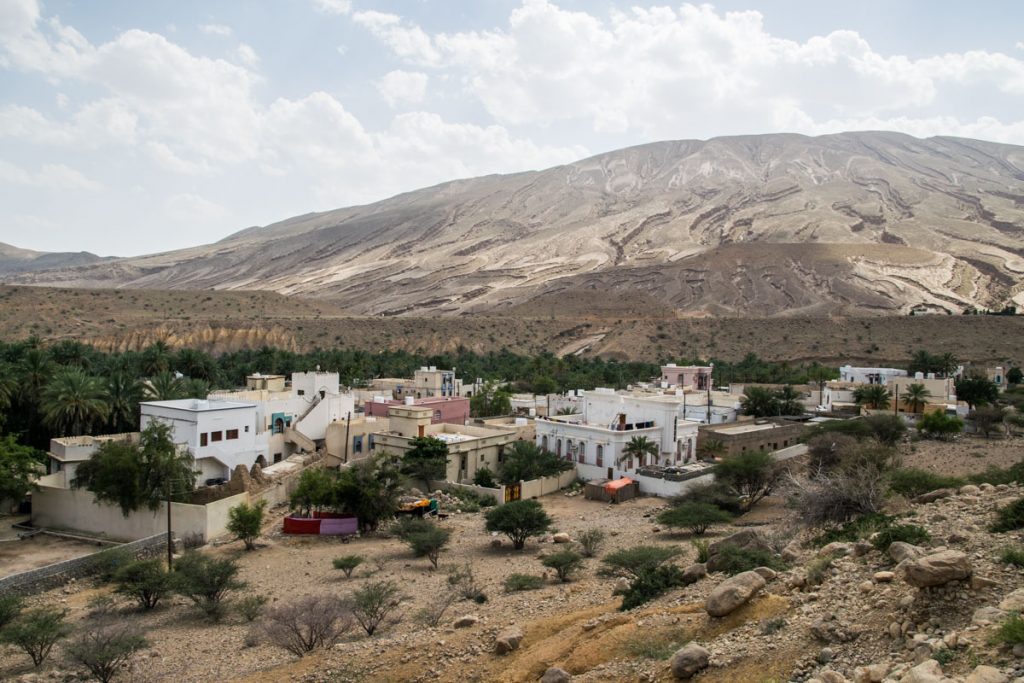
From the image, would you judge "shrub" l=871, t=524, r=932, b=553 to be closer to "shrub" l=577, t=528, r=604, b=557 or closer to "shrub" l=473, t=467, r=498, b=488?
"shrub" l=577, t=528, r=604, b=557

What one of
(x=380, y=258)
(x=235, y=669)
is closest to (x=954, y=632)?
(x=235, y=669)

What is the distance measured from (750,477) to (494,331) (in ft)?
212

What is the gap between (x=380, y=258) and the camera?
181375 millimetres

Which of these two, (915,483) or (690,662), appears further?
(915,483)

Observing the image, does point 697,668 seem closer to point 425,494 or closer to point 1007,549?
point 1007,549

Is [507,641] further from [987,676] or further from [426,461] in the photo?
[426,461]

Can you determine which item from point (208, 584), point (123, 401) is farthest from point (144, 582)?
point (123, 401)

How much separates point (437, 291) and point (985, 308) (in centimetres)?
8488

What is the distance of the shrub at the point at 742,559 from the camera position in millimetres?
11320

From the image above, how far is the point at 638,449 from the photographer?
31.8m

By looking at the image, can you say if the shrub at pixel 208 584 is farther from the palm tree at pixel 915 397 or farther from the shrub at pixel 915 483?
the palm tree at pixel 915 397

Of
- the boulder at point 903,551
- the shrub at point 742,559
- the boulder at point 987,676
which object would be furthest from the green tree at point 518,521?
the boulder at point 987,676

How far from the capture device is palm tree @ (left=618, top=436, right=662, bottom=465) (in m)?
31.8

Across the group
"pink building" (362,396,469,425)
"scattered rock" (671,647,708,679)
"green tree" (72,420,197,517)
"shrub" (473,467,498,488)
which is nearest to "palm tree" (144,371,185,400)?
"pink building" (362,396,469,425)
